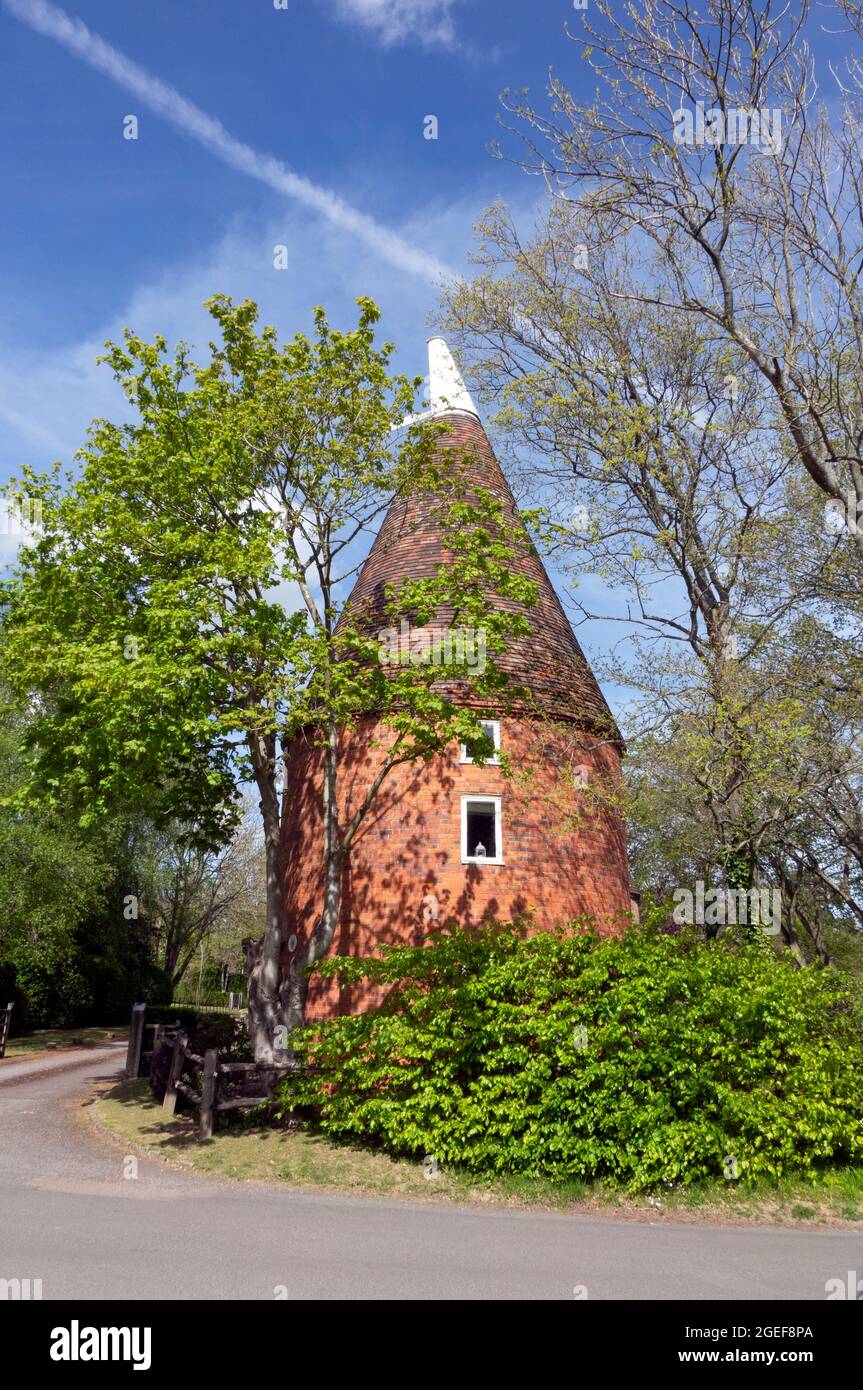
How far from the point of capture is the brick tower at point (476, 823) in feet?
43.5

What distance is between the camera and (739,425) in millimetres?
14898

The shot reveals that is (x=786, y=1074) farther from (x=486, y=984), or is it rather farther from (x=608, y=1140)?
(x=486, y=984)

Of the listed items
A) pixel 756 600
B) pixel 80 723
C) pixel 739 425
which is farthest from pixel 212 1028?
pixel 739 425

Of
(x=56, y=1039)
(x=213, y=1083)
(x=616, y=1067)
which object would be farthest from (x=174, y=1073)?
(x=56, y=1039)

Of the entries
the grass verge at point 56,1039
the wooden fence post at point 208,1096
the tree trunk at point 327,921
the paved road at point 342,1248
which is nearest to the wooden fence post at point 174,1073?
the wooden fence post at point 208,1096

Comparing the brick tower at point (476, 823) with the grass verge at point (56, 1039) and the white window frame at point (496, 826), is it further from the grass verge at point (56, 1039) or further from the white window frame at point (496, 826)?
the grass verge at point (56, 1039)

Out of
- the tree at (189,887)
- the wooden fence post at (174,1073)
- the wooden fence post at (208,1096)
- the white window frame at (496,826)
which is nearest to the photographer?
the wooden fence post at (208,1096)

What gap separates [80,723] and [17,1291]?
317 inches

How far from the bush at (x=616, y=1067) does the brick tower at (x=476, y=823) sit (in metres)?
2.45

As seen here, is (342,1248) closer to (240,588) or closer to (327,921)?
(327,921)

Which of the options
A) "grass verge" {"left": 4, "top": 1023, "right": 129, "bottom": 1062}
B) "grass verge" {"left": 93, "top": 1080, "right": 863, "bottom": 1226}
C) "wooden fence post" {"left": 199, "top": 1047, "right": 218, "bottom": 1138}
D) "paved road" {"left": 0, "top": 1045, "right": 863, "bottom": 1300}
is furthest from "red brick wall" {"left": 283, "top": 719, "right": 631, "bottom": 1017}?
"grass verge" {"left": 4, "top": 1023, "right": 129, "bottom": 1062}

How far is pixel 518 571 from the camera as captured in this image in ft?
53.2

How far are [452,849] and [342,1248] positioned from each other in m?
6.85

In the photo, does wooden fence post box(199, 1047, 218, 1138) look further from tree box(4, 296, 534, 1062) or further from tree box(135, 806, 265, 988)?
tree box(135, 806, 265, 988)
